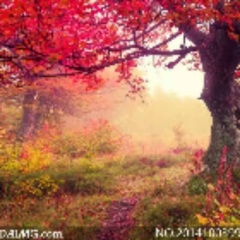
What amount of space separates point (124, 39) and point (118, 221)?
4877 mm

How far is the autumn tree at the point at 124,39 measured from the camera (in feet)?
25.4

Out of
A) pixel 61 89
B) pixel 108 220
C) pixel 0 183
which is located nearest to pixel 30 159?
pixel 0 183

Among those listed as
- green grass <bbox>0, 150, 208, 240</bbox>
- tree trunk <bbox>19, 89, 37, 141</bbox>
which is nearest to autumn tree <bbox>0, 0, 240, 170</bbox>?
green grass <bbox>0, 150, 208, 240</bbox>

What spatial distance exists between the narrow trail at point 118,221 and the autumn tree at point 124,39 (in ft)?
9.56

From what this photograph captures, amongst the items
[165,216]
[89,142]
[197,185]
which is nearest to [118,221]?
[165,216]

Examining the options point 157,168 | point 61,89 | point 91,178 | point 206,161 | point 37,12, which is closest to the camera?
point 37,12

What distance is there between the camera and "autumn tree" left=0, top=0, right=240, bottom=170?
305 inches

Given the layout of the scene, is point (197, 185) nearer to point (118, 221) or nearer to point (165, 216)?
point (165, 216)

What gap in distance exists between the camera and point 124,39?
404 inches

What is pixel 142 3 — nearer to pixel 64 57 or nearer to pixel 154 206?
pixel 64 57

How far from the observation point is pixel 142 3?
815cm

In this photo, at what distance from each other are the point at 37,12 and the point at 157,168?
28.1 feet

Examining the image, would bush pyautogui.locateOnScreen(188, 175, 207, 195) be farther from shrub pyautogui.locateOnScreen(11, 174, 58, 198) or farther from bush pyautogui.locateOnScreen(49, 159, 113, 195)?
shrub pyautogui.locateOnScreen(11, 174, 58, 198)

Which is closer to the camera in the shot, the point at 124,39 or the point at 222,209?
the point at 222,209
